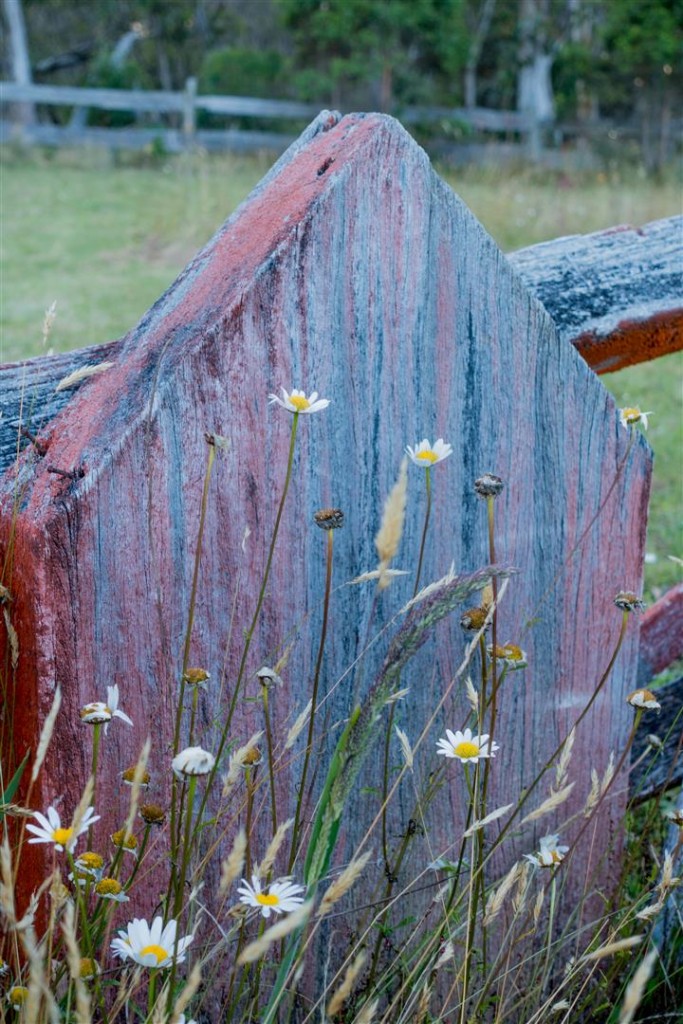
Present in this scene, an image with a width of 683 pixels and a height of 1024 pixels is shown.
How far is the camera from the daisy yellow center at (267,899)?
1.07m

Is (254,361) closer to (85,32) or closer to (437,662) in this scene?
(437,662)

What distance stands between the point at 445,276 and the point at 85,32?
3952 cm

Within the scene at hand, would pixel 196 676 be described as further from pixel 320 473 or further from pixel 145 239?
pixel 145 239

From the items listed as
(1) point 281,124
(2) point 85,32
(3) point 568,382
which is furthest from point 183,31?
(3) point 568,382

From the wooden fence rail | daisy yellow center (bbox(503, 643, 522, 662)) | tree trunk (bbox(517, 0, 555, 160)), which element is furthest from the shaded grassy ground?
tree trunk (bbox(517, 0, 555, 160))

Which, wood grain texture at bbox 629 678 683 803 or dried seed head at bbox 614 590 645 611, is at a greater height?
dried seed head at bbox 614 590 645 611

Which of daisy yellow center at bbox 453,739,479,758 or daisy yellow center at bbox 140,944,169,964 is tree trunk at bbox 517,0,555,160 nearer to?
daisy yellow center at bbox 453,739,479,758

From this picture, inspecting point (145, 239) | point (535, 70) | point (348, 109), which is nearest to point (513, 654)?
point (145, 239)

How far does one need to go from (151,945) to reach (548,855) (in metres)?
0.58

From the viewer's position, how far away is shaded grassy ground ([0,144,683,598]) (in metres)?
4.21

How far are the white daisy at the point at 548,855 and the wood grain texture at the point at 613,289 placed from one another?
0.76 meters

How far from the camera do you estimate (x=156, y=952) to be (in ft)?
3.40

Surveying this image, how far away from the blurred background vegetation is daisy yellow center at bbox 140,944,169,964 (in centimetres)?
100

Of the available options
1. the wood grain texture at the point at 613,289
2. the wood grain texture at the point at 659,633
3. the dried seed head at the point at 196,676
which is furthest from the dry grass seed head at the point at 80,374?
the wood grain texture at the point at 659,633
